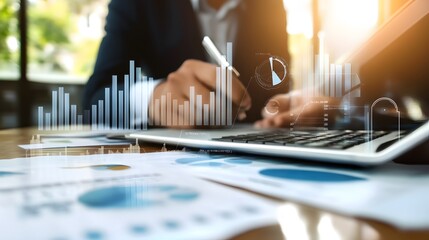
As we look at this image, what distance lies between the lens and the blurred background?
0.54 meters

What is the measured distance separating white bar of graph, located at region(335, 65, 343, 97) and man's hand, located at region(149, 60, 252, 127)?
0.42 ft

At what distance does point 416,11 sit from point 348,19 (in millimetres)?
114

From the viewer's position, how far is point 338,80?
1.64 ft

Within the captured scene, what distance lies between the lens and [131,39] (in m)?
0.86

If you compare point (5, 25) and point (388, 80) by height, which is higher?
point (5, 25)

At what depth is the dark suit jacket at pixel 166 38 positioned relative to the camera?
0.64m

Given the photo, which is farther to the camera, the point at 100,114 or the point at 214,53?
the point at 100,114

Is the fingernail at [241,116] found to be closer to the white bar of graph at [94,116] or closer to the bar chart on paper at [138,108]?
the bar chart on paper at [138,108]

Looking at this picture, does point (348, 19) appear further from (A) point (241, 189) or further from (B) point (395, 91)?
(A) point (241, 189)
